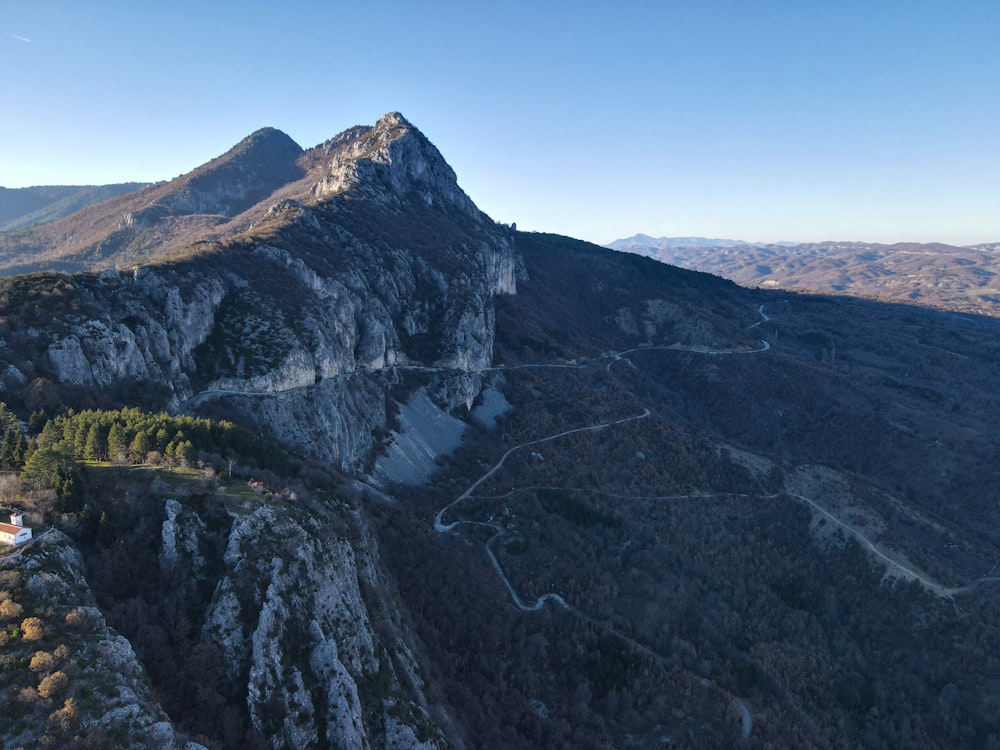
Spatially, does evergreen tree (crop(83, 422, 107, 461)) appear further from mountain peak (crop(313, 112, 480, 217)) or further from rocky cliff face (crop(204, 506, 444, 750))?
mountain peak (crop(313, 112, 480, 217))

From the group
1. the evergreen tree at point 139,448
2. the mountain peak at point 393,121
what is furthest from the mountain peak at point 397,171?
the evergreen tree at point 139,448

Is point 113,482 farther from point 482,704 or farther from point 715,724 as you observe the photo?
point 715,724

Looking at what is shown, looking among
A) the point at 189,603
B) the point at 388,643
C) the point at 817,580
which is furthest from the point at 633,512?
the point at 189,603

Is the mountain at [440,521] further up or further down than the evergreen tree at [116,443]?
further down

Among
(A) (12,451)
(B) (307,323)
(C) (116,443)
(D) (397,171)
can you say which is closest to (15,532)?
(A) (12,451)

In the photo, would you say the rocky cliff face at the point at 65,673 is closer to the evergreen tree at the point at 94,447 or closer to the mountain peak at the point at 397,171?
the evergreen tree at the point at 94,447

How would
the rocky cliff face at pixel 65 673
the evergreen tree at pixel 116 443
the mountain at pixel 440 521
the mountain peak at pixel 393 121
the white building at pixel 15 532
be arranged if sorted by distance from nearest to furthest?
1. the rocky cliff face at pixel 65 673
2. the white building at pixel 15 532
3. the mountain at pixel 440 521
4. the evergreen tree at pixel 116 443
5. the mountain peak at pixel 393 121

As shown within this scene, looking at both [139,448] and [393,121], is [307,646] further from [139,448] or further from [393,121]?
[393,121]
